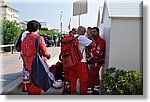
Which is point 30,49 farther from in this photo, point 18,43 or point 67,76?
point 67,76

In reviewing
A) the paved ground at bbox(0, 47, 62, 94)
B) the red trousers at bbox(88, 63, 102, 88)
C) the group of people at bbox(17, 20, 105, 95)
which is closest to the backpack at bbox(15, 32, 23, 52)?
the group of people at bbox(17, 20, 105, 95)

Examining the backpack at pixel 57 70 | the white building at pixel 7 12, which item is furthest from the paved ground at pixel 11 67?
the white building at pixel 7 12

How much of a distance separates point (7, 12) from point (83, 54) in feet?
4.70

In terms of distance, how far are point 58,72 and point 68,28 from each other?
0.77 metres

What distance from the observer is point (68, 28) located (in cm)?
663

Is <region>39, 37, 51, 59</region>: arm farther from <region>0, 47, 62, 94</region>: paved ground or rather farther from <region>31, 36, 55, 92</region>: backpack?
<region>0, 47, 62, 94</region>: paved ground

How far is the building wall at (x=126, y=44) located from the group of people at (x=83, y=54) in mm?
371

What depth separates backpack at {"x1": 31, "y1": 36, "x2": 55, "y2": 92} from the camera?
627 centimetres

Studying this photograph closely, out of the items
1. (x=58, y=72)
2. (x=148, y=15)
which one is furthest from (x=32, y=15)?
(x=148, y=15)

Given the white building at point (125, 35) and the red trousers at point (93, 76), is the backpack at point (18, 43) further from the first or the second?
the white building at point (125, 35)

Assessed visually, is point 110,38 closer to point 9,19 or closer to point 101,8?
point 101,8

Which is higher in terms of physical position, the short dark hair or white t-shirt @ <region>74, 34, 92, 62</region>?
the short dark hair

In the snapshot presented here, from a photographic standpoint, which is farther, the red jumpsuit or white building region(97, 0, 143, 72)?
the red jumpsuit

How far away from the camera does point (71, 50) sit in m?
6.44
